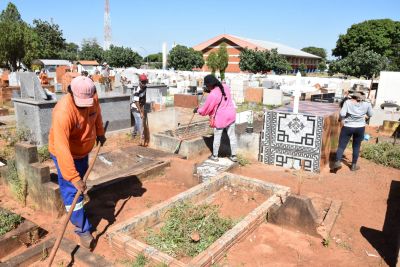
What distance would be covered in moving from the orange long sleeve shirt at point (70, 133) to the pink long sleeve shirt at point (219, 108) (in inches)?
96.4

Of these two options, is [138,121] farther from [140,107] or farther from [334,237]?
[334,237]

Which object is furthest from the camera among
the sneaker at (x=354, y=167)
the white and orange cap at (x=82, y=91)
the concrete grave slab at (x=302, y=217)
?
the sneaker at (x=354, y=167)

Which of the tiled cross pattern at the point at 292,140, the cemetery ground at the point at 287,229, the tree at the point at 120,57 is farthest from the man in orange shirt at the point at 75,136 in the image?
the tree at the point at 120,57

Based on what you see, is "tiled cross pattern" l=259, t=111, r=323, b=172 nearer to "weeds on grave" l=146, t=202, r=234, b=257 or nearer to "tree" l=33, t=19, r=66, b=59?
"weeds on grave" l=146, t=202, r=234, b=257

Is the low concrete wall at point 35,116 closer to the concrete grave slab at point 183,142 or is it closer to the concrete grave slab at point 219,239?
the concrete grave slab at point 183,142

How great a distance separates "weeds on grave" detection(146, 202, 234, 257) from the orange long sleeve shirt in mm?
1154

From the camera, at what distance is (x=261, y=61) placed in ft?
117

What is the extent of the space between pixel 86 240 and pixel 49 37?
49075 mm

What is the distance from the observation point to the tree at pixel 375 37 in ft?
154

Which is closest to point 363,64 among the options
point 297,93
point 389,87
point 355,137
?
point 389,87

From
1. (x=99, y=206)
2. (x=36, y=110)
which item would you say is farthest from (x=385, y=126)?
(x=36, y=110)

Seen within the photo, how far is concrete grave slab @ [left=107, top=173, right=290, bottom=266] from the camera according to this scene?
3031 mm

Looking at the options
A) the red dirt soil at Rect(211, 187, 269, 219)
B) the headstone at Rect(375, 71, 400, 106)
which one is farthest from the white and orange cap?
the headstone at Rect(375, 71, 400, 106)

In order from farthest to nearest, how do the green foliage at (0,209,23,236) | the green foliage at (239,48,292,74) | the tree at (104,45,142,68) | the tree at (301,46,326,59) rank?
the tree at (301,46,326,59)
the tree at (104,45,142,68)
the green foliage at (239,48,292,74)
the green foliage at (0,209,23,236)
